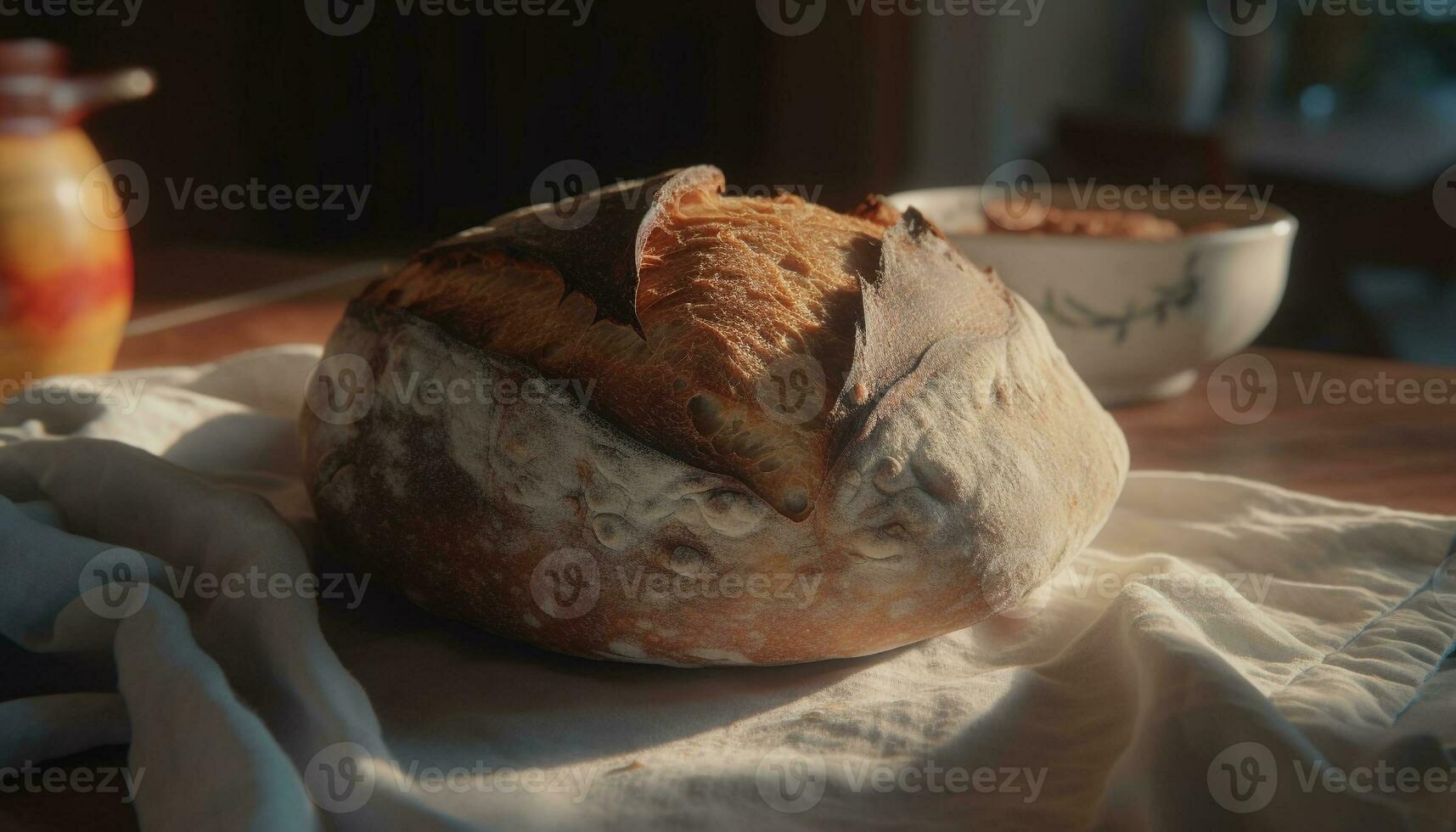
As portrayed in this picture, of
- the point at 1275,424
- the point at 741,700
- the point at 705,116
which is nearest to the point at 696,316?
the point at 741,700

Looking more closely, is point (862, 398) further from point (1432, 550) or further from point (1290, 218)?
point (1290, 218)

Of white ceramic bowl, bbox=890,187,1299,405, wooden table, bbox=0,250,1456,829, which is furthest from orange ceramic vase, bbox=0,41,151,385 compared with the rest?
white ceramic bowl, bbox=890,187,1299,405

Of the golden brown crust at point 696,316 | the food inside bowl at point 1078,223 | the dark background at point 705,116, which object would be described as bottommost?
the dark background at point 705,116

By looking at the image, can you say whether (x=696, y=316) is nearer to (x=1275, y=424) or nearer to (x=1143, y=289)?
(x=1143, y=289)

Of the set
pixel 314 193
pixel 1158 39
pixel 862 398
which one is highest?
pixel 862 398

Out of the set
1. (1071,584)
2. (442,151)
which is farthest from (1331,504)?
(442,151)

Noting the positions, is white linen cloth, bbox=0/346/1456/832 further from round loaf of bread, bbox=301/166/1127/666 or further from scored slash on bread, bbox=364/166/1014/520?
scored slash on bread, bbox=364/166/1014/520

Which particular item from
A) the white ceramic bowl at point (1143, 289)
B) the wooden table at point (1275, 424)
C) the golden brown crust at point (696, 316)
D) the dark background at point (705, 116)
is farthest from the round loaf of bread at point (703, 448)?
the dark background at point (705, 116)

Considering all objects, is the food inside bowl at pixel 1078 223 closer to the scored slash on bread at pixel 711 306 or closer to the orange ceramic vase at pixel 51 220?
the scored slash on bread at pixel 711 306
